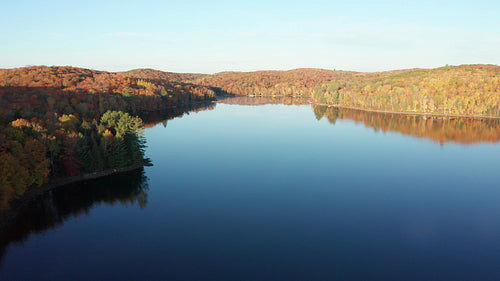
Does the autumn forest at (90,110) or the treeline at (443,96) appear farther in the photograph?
the treeline at (443,96)

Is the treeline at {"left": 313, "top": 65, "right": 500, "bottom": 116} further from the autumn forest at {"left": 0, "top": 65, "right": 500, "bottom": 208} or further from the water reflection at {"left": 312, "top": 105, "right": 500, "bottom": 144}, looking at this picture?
the water reflection at {"left": 312, "top": 105, "right": 500, "bottom": 144}

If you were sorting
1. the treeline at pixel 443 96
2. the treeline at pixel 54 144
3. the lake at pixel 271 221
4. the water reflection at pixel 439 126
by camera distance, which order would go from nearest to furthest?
the lake at pixel 271 221 < the treeline at pixel 54 144 < the water reflection at pixel 439 126 < the treeline at pixel 443 96

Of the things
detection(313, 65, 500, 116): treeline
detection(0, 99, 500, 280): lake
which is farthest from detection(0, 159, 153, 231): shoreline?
detection(313, 65, 500, 116): treeline

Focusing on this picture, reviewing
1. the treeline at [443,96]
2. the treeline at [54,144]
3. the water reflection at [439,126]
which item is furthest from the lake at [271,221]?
the treeline at [443,96]

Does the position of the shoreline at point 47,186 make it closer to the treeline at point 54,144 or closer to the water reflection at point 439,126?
the treeline at point 54,144

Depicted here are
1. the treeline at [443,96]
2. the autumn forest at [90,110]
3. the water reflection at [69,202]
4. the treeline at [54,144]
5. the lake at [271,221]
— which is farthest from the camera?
the treeline at [443,96]

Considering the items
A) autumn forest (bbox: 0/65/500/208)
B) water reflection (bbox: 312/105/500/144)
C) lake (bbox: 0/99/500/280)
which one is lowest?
lake (bbox: 0/99/500/280)

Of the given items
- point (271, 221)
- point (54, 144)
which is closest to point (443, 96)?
point (271, 221)

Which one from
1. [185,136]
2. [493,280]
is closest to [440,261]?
[493,280]
